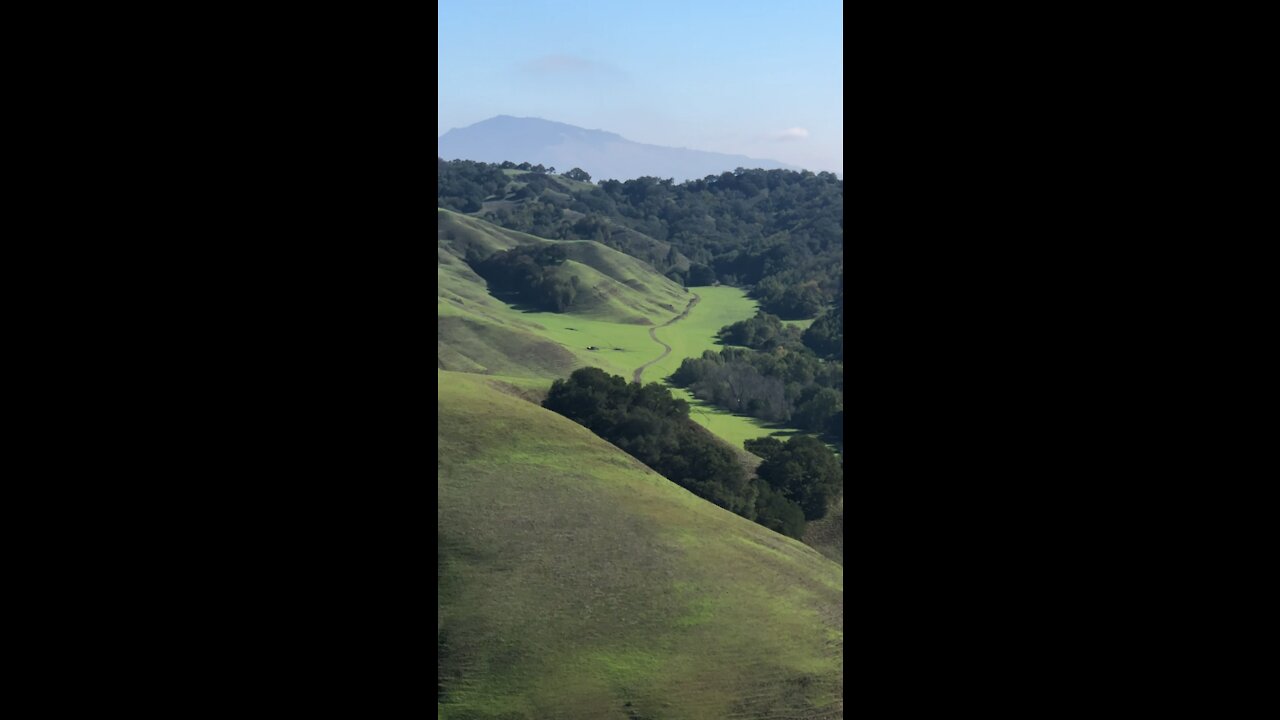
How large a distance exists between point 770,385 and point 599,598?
585 inches

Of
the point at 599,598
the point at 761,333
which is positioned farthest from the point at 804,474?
the point at 599,598

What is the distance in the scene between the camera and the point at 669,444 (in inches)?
904

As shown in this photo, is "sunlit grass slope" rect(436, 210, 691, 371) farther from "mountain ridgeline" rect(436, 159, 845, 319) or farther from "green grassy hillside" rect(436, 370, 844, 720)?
"green grassy hillside" rect(436, 370, 844, 720)

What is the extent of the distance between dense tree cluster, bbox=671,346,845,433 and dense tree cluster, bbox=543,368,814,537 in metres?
3.08

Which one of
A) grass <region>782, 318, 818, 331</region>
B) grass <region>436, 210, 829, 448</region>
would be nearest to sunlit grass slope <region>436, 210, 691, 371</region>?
grass <region>436, 210, 829, 448</region>

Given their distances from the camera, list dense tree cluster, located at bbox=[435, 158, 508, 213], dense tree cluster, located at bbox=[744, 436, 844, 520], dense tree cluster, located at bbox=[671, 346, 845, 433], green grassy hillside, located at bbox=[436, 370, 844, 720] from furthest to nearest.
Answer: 1. dense tree cluster, located at bbox=[435, 158, 508, 213]
2. dense tree cluster, located at bbox=[671, 346, 845, 433]
3. dense tree cluster, located at bbox=[744, 436, 844, 520]
4. green grassy hillside, located at bbox=[436, 370, 844, 720]

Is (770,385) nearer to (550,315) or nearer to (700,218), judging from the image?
(550,315)

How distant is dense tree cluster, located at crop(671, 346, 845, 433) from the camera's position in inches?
1056

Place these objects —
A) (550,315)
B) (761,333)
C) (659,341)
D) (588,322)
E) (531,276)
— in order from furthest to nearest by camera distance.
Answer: (531,276)
(761,333)
(550,315)
(588,322)
(659,341)

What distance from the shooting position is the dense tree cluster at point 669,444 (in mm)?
21828
